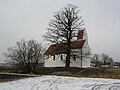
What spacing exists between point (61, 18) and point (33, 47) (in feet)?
48.1

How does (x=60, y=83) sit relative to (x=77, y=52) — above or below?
below

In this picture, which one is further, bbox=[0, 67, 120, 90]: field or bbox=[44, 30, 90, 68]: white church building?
bbox=[44, 30, 90, 68]: white church building

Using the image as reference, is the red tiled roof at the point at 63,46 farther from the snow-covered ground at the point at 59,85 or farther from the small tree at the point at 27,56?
the snow-covered ground at the point at 59,85

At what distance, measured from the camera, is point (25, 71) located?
47.8 metres

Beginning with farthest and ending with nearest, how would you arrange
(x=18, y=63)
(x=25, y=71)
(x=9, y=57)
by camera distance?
(x=9, y=57) → (x=18, y=63) → (x=25, y=71)

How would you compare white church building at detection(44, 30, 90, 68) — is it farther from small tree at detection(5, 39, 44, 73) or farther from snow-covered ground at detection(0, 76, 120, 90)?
snow-covered ground at detection(0, 76, 120, 90)

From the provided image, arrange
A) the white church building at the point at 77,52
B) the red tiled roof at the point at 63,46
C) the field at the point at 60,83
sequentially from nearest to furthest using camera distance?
the field at the point at 60,83, the red tiled roof at the point at 63,46, the white church building at the point at 77,52

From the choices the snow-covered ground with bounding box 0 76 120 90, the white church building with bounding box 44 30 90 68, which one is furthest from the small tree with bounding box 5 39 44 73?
the snow-covered ground with bounding box 0 76 120 90

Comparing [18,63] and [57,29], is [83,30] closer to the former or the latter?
[57,29]

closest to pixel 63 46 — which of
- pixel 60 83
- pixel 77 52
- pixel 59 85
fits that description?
pixel 77 52

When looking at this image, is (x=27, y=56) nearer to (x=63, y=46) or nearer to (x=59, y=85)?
(x=63, y=46)

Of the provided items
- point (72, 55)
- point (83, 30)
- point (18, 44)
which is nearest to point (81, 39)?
point (83, 30)

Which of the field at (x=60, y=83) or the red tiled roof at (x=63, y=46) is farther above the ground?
the red tiled roof at (x=63, y=46)

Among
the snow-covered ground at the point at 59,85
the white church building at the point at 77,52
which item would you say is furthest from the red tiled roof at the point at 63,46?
the snow-covered ground at the point at 59,85
